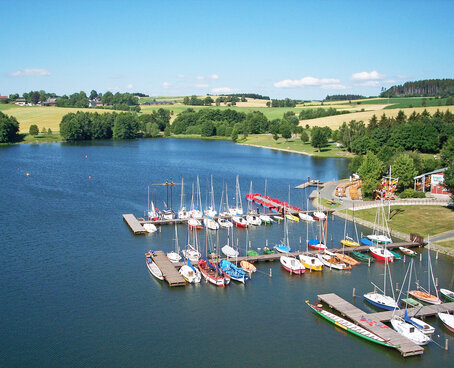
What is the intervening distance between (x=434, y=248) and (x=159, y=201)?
1577 inches

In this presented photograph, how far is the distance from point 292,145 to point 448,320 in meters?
123

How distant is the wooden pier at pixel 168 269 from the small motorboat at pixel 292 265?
10388mm

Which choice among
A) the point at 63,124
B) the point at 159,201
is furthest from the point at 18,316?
the point at 63,124

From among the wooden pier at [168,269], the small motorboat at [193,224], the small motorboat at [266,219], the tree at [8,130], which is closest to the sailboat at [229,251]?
the wooden pier at [168,269]

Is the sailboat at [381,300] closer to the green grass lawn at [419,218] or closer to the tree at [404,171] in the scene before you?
the green grass lawn at [419,218]

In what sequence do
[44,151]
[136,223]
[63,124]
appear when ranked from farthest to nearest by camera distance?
1. [63,124]
2. [44,151]
3. [136,223]

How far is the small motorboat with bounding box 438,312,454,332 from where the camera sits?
111ft

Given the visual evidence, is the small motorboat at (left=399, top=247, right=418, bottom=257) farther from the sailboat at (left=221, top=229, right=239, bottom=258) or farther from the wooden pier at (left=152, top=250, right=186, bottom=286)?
the wooden pier at (left=152, top=250, right=186, bottom=286)

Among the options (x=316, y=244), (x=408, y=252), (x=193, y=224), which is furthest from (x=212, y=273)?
(x=408, y=252)

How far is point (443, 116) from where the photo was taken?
12106 cm

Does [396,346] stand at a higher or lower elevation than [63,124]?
lower

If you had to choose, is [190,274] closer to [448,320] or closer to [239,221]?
[239,221]

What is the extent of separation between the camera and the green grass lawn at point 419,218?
54.8 meters

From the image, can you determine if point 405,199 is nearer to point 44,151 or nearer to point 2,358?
point 2,358
